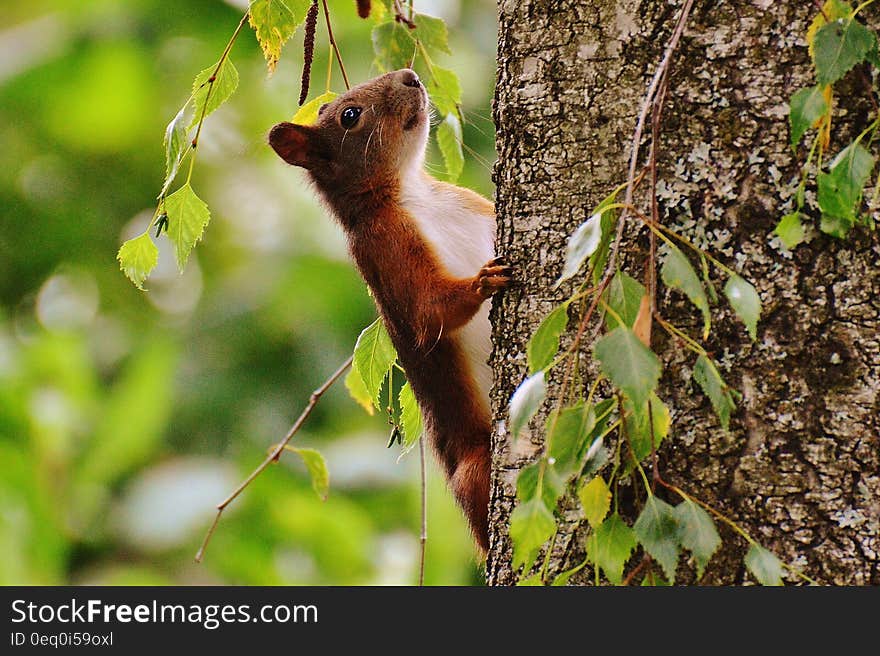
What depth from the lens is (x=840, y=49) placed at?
1.22 m

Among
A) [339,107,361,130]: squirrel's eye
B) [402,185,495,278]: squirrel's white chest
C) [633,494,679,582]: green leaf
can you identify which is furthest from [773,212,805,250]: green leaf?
[339,107,361,130]: squirrel's eye

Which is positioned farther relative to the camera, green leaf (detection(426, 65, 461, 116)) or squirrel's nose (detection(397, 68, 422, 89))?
squirrel's nose (detection(397, 68, 422, 89))

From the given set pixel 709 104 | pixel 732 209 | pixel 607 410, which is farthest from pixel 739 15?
pixel 607 410

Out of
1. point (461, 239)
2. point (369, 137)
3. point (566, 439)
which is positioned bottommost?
point (461, 239)

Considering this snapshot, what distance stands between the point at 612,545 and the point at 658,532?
70 mm

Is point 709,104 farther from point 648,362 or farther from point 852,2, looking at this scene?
point 648,362

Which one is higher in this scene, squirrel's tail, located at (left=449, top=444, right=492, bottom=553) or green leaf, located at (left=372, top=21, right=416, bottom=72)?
green leaf, located at (left=372, top=21, right=416, bottom=72)

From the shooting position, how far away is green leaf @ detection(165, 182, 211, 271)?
1.68 metres

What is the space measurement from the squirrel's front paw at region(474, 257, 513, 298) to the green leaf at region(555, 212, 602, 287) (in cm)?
50

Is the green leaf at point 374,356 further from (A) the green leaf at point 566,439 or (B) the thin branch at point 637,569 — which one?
(A) the green leaf at point 566,439

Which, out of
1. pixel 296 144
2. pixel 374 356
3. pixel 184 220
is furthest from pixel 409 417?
pixel 296 144

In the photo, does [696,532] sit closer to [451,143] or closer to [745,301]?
[745,301]

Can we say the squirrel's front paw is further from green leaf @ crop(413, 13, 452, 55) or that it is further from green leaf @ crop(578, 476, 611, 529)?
green leaf @ crop(413, 13, 452, 55)

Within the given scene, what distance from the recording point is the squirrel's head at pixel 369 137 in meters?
2.63
